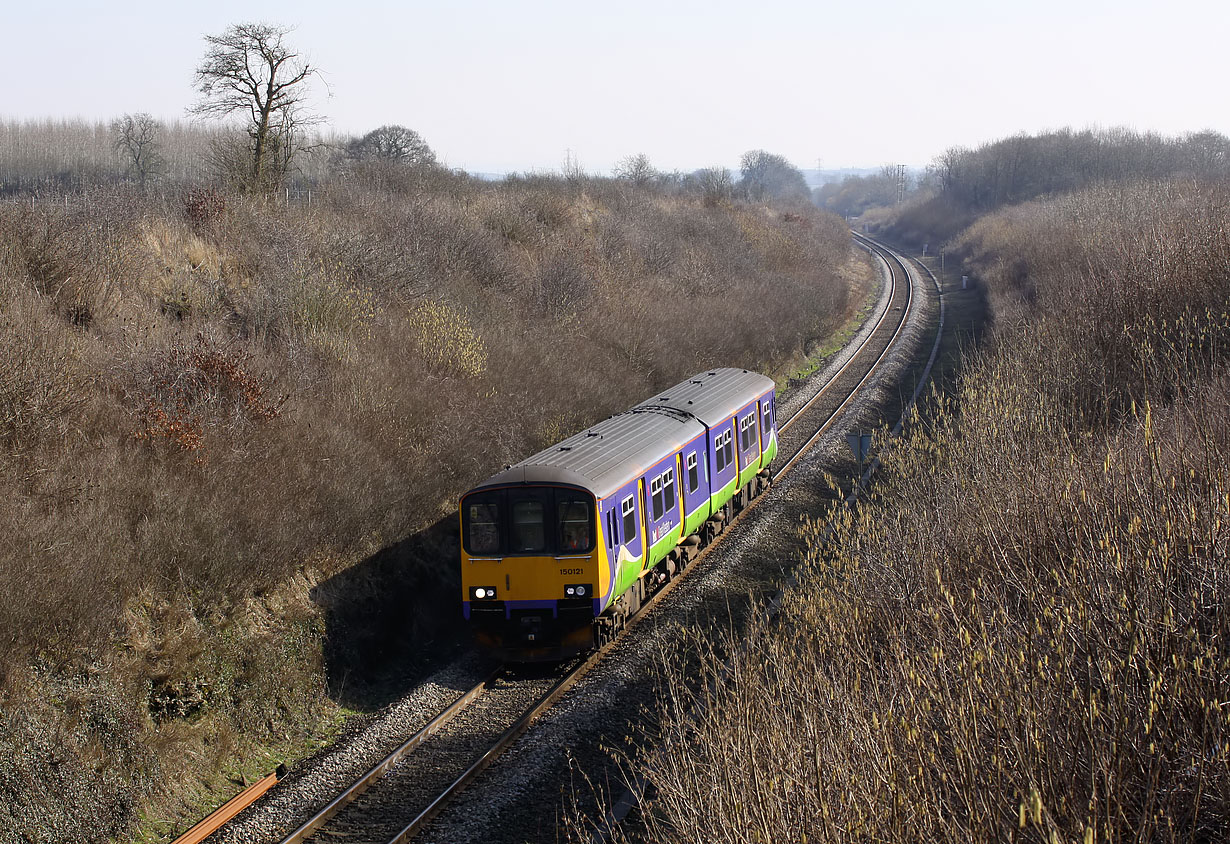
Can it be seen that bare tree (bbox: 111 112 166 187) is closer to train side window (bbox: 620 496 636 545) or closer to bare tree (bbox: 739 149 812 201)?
train side window (bbox: 620 496 636 545)

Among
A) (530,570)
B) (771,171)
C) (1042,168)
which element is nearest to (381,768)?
(530,570)

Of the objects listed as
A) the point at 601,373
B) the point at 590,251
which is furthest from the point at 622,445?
the point at 590,251

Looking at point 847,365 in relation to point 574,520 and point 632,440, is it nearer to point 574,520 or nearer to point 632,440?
point 632,440

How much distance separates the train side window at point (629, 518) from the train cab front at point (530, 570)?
84 centimetres

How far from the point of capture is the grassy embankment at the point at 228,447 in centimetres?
962

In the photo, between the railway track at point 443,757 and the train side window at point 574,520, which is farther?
the train side window at point 574,520

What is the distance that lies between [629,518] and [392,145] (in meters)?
37.1

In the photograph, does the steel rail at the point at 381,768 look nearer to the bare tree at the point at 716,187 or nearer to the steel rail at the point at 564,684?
the steel rail at the point at 564,684

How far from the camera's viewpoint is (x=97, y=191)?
19.5m

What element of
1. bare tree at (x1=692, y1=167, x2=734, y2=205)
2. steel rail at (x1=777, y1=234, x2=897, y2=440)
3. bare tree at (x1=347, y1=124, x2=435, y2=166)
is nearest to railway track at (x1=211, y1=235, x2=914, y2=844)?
steel rail at (x1=777, y1=234, x2=897, y2=440)

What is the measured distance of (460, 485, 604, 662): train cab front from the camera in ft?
39.9

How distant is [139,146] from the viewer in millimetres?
31938

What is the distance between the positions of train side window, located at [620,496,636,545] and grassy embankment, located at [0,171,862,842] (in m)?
3.40

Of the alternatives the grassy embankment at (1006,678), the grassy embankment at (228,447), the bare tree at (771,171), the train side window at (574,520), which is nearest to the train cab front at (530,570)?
the train side window at (574,520)
